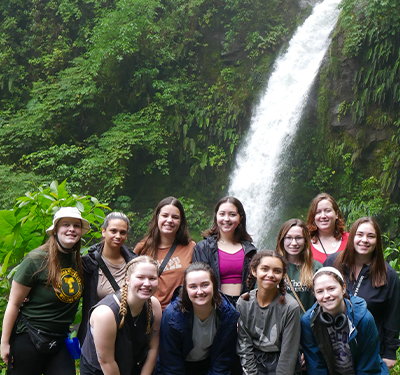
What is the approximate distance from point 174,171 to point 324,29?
6967 mm

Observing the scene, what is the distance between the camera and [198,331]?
2.61m

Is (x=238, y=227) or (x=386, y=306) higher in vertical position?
(x=238, y=227)

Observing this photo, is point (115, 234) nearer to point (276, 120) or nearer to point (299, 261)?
point (299, 261)

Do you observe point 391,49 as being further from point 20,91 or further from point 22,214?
point 20,91

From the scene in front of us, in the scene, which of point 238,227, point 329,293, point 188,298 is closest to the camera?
point 329,293

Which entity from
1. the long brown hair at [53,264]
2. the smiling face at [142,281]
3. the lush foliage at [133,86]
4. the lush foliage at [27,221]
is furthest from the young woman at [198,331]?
the lush foliage at [133,86]

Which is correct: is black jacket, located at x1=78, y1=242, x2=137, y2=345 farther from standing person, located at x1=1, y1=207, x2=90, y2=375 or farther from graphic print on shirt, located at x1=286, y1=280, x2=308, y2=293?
graphic print on shirt, located at x1=286, y1=280, x2=308, y2=293

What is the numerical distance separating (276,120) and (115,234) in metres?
10.5

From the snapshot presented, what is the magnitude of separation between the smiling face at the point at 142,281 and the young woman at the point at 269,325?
69cm

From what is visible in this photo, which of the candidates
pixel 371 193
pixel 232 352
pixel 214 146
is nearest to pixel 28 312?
pixel 232 352

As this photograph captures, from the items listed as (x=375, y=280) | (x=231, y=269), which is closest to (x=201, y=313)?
(x=231, y=269)

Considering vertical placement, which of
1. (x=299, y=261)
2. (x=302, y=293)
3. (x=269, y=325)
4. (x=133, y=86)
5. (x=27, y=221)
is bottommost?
(x=269, y=325)

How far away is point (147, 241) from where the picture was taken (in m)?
3.32

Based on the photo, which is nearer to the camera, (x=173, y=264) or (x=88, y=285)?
(x=88, y=285)
